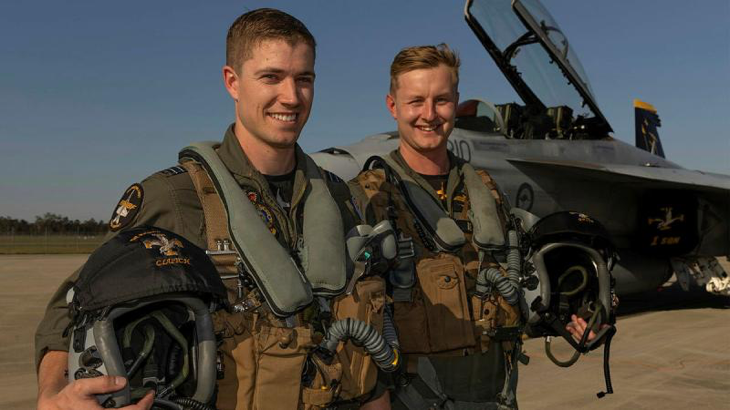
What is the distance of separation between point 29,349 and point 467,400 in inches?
263

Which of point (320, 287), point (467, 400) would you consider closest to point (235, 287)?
point (320, 287)

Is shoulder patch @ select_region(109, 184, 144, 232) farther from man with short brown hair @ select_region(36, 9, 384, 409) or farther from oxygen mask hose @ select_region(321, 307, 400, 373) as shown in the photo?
oxygen mask hose @ select_region(321, 307, 400, 373)

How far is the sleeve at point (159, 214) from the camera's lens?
167 centimetres

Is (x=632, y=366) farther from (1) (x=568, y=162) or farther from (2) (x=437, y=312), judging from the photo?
(2) (x=437, y=312)

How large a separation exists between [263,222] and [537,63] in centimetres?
762

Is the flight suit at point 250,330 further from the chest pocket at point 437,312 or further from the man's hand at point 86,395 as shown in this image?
the chest pocket at point 437,312

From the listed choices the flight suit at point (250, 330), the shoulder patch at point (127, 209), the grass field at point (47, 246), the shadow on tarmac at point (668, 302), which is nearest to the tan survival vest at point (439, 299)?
the flight suit at point (250, 330)

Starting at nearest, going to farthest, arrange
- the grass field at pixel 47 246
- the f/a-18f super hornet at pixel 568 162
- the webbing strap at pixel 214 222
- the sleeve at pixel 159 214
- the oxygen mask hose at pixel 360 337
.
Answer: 1. the sleeve at pixel 159 214
2. the webbing strap at pixel 214 222
3. the oxygen mask hose at pixel 360 337
4. the f/a-18f super hornet at pixel 568 162
5. the grass field at pixel 47 246

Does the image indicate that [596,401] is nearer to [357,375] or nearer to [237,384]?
[357,375]

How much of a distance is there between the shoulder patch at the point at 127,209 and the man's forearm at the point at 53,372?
0.39 metres

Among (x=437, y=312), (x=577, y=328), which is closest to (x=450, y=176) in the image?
(x=437, y=312)

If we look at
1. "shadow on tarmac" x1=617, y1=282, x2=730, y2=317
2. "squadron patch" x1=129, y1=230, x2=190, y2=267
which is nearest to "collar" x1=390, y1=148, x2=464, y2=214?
"squadron patch" x1=129, y1=230, x2=190, y2=267

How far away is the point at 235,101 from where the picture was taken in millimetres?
2049

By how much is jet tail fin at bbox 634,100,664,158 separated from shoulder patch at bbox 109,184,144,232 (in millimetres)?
18713
